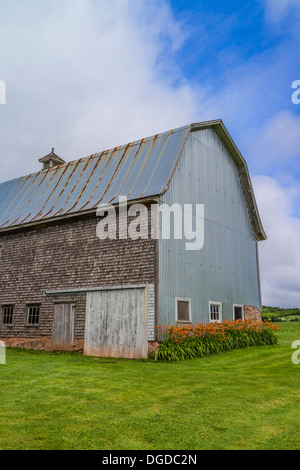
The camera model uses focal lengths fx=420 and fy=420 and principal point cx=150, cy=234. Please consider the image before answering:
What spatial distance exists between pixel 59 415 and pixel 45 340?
1106 cm

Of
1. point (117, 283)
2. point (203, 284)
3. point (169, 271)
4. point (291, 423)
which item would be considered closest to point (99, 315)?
point (117, 283)

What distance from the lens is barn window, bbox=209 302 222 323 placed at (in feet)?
53.0

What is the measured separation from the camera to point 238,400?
7.25 metres

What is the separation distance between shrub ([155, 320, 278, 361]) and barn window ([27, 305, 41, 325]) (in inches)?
248

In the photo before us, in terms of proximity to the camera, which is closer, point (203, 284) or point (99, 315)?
point (99, 315)

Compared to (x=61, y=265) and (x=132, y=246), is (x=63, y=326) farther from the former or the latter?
(x=132, y=246)

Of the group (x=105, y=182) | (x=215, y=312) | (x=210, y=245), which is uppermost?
(x=105, y=182)

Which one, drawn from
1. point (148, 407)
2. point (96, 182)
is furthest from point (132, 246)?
point (148, 407)

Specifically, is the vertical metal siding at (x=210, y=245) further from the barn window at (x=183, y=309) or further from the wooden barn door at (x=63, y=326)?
the wooden barn door at (x=63, y=326)

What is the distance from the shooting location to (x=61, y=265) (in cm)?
1683

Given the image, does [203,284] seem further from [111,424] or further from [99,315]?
[111,424]

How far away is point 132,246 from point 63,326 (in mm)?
4346

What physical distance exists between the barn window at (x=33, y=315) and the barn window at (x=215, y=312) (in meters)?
7.01

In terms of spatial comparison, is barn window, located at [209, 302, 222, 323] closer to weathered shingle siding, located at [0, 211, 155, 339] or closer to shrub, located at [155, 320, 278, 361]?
shrub, located at [155, 320, 278, 361]
